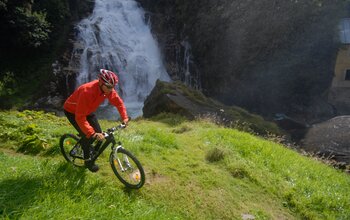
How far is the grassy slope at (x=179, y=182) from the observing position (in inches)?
178

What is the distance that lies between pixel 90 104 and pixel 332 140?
11449 mm

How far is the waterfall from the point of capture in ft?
70.4

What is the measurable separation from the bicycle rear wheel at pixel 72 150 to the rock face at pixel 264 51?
18685 millimetres

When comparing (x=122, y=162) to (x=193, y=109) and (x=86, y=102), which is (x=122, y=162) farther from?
(x=193, y=109)

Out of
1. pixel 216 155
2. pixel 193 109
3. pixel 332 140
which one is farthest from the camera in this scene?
pixel 332 140

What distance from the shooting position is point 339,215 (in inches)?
242

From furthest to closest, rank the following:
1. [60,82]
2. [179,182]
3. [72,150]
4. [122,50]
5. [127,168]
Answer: [122,50]
[60,82]
[179,182]
[72,150]
[127,168]

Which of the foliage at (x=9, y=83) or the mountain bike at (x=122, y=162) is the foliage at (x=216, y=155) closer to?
the mountain bike at (x=122, y=162)

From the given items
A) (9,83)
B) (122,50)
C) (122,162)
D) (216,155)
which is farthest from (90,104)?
(122,50)

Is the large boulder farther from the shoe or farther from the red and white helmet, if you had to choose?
the red and white helmet

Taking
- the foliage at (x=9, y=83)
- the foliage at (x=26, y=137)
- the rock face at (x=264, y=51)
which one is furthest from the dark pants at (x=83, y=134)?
the rock face at (x=264, y=51)

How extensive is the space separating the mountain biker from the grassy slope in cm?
50

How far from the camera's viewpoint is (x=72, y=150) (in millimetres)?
5809

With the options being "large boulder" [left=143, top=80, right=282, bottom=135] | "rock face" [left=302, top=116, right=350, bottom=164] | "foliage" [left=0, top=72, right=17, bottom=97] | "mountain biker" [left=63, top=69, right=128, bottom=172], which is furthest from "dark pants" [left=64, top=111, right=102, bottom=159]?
"foliage" [left=0, top=72, right=17, bottom=97]
